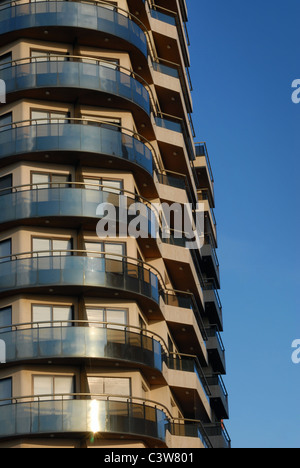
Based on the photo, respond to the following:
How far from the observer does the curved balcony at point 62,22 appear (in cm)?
5944

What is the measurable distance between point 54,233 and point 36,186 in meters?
2.65

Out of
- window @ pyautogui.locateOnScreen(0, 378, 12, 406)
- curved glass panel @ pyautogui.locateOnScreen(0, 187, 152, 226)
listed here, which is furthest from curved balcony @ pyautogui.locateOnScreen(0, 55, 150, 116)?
window @ pyautogui.locateOnScreen(0, 378, 12, 406)

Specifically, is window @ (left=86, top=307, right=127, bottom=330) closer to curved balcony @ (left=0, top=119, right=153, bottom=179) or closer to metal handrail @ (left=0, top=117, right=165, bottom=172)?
curved balcony @ (left=0, top=119, right=153, bottom=179)

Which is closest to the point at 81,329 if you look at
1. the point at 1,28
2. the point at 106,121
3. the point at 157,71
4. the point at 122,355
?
the point at 122,355

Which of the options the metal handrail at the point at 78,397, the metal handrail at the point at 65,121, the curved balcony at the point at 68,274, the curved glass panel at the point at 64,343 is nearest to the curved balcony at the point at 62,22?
the metal handrail at the point at 65,121

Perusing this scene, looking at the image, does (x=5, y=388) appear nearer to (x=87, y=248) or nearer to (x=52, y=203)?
(x=87, y=248)

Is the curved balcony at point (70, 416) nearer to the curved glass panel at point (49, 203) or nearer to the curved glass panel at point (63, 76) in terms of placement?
the curved glass panel at point (49, 203)

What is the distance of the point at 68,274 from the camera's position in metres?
53.6

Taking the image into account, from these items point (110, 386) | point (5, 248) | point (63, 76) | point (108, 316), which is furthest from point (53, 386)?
point (63, 76)

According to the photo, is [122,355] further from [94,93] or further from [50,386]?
[94,93]

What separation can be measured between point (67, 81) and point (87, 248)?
9177 mm

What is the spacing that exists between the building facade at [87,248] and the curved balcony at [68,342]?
60 millimetres

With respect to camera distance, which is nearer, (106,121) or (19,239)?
(19,239)
